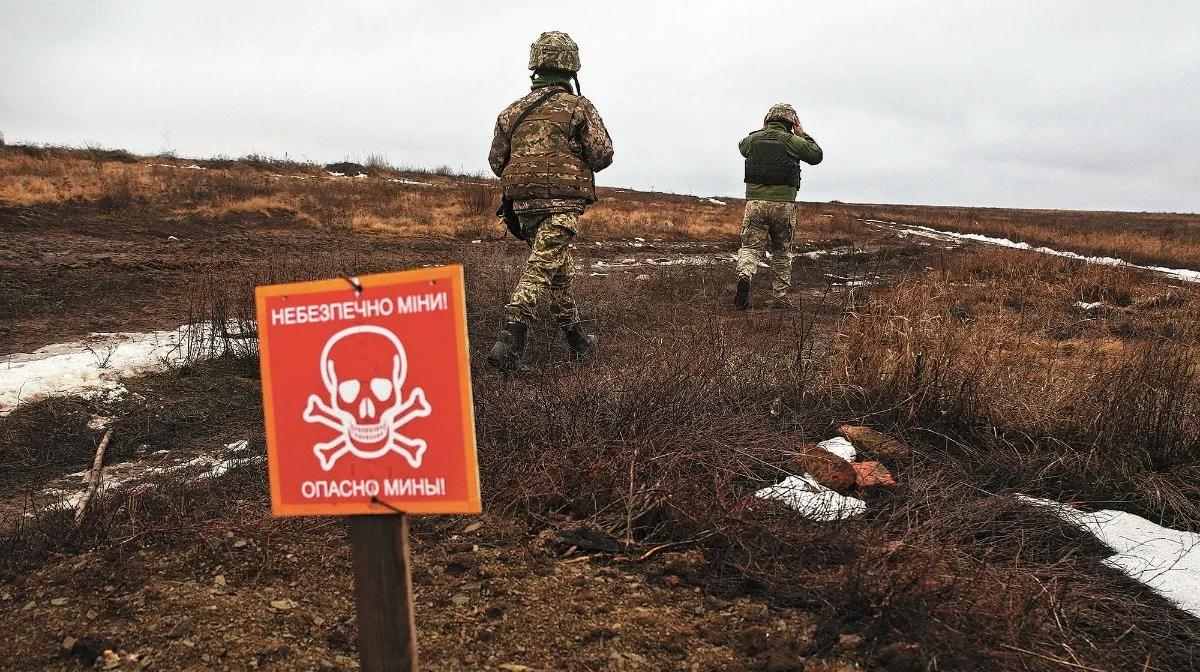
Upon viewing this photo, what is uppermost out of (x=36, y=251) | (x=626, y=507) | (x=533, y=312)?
(x=36, y=251)

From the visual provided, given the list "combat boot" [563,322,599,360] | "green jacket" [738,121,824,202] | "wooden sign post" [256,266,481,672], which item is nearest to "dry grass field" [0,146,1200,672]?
"combat boot" [563,322,599,360]

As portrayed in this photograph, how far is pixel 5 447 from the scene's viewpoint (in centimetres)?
317

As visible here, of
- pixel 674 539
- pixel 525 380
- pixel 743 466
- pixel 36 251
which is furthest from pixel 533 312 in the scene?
pixel 36 251

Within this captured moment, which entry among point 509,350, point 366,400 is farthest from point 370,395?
point 509,350

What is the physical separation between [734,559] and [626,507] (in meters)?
0.40

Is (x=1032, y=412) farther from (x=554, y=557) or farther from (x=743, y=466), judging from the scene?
(x=554, y=557)

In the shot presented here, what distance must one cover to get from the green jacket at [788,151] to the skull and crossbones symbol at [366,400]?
655cm

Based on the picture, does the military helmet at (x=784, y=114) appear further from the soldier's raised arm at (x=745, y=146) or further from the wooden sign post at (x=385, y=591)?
the wooden sign post at (x=385, y=591)

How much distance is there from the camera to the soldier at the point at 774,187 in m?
7.15

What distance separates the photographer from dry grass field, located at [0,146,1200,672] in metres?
1.77

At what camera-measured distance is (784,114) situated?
7.26 meters

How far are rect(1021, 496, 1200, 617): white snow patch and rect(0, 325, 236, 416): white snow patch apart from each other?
4500 millimetres

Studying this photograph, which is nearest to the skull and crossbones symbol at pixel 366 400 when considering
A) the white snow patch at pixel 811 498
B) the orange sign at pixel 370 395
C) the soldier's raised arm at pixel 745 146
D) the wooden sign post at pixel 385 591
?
the orange sign at pixel 370 395

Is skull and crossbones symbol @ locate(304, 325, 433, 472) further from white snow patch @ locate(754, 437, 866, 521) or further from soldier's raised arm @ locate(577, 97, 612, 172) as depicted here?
soldier's raised arm @ locate(577, 97, 612, 172)
